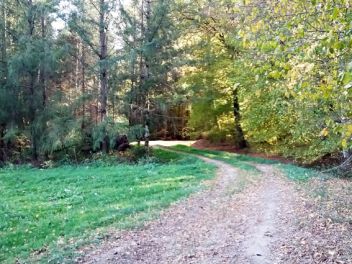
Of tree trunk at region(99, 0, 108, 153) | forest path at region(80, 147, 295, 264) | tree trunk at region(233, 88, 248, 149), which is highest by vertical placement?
tree trunk at region(99, 0, 108, 153)

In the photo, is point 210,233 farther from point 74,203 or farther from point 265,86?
point 265,86

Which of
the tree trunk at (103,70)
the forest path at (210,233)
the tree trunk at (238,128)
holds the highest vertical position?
the tree trunk at (103,70)

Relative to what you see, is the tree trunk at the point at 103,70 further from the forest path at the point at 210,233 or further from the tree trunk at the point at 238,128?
the forest path at the point at 210,233

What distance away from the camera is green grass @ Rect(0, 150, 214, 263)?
7.36 m

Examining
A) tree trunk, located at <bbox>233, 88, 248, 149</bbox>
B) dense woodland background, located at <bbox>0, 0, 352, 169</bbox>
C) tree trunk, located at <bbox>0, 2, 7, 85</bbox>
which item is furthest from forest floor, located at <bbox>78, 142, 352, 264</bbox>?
tree trunk, located at <bbox>0, 2, 7, 85</bbox>

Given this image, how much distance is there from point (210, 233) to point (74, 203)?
192 inches

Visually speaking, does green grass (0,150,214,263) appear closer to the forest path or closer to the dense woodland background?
the forest path

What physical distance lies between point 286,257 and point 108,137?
18305mm

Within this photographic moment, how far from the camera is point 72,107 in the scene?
75.9 feet

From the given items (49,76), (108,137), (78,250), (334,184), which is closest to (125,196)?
(78,250)

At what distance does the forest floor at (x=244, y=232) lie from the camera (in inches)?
244

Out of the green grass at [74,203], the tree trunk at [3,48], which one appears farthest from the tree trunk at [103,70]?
the tree trunk at [3,48]

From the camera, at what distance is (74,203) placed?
1071cm

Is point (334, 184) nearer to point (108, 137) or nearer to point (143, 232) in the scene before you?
point (143, 232)
